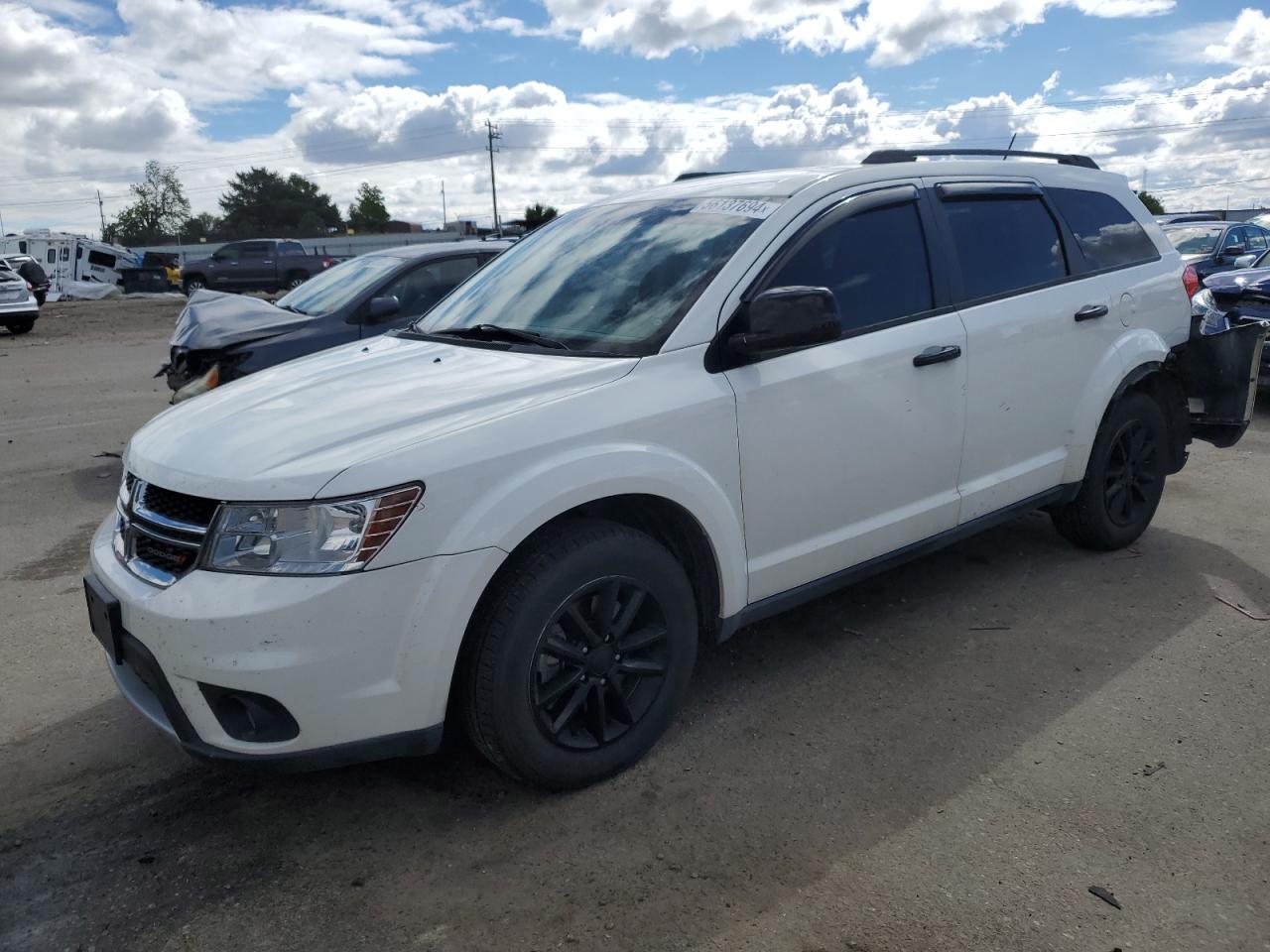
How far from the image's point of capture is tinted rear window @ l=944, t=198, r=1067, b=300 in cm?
415

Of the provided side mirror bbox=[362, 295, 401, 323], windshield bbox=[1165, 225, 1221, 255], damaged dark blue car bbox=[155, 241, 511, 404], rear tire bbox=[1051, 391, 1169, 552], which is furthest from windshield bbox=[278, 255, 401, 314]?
windshield bbox=[1165, 225, 1221, 255]

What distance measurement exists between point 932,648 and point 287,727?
2.49m

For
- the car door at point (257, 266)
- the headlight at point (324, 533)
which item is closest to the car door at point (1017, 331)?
the headlight at point (324, 533)

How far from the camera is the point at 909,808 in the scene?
9.79ft

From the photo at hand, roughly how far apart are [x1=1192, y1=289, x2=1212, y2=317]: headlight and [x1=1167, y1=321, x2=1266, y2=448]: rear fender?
6.7 inches

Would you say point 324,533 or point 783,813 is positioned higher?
point 324,533

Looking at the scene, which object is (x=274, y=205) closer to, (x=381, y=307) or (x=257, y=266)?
(x=257, y=266)

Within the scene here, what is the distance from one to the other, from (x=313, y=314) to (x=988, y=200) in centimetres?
495

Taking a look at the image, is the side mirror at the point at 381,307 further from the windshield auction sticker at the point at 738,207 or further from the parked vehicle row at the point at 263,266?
the parked vehicle row at the point at 263,266

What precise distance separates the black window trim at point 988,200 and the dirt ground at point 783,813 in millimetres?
1333

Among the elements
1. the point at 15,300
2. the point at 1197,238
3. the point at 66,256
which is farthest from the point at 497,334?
the point at 66,256

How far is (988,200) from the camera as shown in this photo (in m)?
4.35

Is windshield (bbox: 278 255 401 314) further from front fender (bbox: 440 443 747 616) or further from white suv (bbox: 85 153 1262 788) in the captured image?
front fender (bbox: 440 443 747 616)

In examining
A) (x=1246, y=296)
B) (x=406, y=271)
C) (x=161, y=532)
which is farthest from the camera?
(x=1246, y=296)
